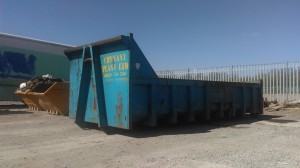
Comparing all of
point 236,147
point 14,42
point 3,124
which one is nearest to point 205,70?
point 14,42

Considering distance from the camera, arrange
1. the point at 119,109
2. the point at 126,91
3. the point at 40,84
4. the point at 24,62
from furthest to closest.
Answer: the point at 24,62
the point at 40,84
the point at 119,109
the point at 126,91

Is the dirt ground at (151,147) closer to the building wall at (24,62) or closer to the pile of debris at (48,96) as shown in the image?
the pile of debris at (48,96)

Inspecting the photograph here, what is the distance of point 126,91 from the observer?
24.4 feet

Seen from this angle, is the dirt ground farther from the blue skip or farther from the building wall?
the building wall

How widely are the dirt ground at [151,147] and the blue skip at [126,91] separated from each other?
38cm

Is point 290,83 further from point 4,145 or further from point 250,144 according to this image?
point 4,145

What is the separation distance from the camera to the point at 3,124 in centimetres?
970

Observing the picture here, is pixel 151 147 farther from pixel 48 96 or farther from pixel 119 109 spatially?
pixel 48 96

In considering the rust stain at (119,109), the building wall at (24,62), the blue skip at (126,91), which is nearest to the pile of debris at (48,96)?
the blue skip at (126,91)

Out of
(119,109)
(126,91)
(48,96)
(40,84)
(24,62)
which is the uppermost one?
(24,62)

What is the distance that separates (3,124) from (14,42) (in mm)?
9890

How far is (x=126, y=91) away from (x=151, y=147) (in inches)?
64.6

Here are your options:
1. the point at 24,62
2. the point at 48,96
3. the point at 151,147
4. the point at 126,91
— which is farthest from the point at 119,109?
the point at 24,62

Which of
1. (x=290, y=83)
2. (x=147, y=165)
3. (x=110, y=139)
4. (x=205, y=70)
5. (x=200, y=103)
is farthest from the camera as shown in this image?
(x=205, y=70)
